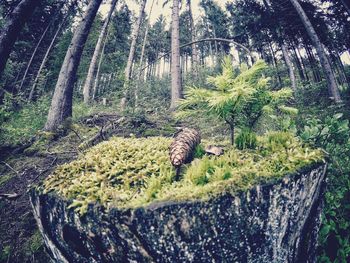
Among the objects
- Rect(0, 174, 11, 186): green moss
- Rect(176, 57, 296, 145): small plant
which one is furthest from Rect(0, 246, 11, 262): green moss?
Rect(176, 57, 296, 145): small plant

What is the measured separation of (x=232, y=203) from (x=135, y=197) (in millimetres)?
778

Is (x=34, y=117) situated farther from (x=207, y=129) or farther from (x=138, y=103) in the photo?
(x=207, y=129)

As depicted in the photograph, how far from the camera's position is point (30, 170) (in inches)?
177

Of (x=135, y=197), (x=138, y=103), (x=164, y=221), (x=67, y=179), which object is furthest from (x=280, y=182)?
(x=138, y=103)

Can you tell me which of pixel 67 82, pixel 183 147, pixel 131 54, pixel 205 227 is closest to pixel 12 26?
pixel 67 82

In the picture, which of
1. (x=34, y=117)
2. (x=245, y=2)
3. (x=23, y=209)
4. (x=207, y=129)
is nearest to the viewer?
(x=23, y=209)

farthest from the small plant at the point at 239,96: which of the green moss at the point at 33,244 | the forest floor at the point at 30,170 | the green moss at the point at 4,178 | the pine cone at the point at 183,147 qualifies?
the green moss at the point at 4,178

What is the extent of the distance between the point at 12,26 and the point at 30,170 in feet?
10.2

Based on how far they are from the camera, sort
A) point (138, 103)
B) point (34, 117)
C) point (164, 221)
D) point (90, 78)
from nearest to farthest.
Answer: point (164, 221) < point (138, 103) < point (34, 117) < point (90, 78)

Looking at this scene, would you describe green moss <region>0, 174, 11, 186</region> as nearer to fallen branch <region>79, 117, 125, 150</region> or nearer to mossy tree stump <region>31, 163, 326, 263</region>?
fallen branch <region>79, 117, 125, 150</region>

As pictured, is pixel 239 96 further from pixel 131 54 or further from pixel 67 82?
pixel 131 54

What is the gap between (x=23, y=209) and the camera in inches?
146

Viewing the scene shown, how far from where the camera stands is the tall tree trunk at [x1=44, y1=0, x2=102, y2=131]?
648cm

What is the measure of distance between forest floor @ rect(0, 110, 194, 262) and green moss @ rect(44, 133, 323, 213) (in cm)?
75
